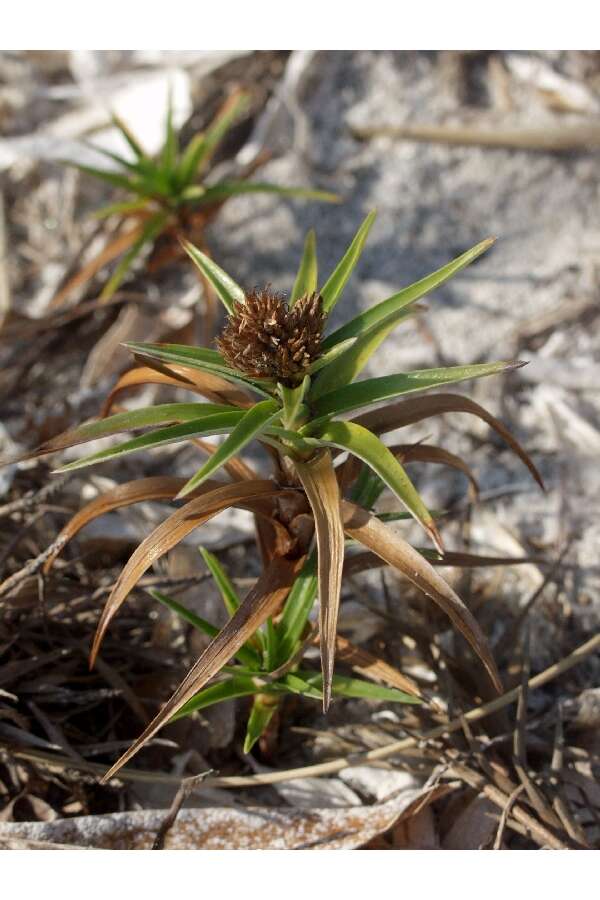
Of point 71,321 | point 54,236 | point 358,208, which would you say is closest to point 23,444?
point 71,321

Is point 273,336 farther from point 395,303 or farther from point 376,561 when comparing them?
point 376,561

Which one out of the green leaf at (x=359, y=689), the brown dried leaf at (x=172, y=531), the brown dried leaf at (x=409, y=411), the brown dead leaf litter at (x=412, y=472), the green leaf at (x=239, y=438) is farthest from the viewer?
the brown dead leaf litter at (x=412, y=472)

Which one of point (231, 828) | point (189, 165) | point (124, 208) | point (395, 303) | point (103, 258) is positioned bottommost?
point (231, 828)

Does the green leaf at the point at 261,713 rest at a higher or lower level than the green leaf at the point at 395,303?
lower

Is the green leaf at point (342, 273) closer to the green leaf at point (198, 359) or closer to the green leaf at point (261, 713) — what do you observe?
the green leaf at point (198, 359)

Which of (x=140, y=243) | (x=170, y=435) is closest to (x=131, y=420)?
(x=170, y=435)

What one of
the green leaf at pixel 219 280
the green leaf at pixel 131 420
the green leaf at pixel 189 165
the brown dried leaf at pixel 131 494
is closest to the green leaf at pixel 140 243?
the green leaf at pixel 189 165

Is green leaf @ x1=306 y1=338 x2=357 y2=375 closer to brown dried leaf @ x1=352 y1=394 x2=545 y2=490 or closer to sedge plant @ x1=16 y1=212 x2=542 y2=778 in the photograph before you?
sedge plant @ x1=16 y1=212 x2=542 y2=778
